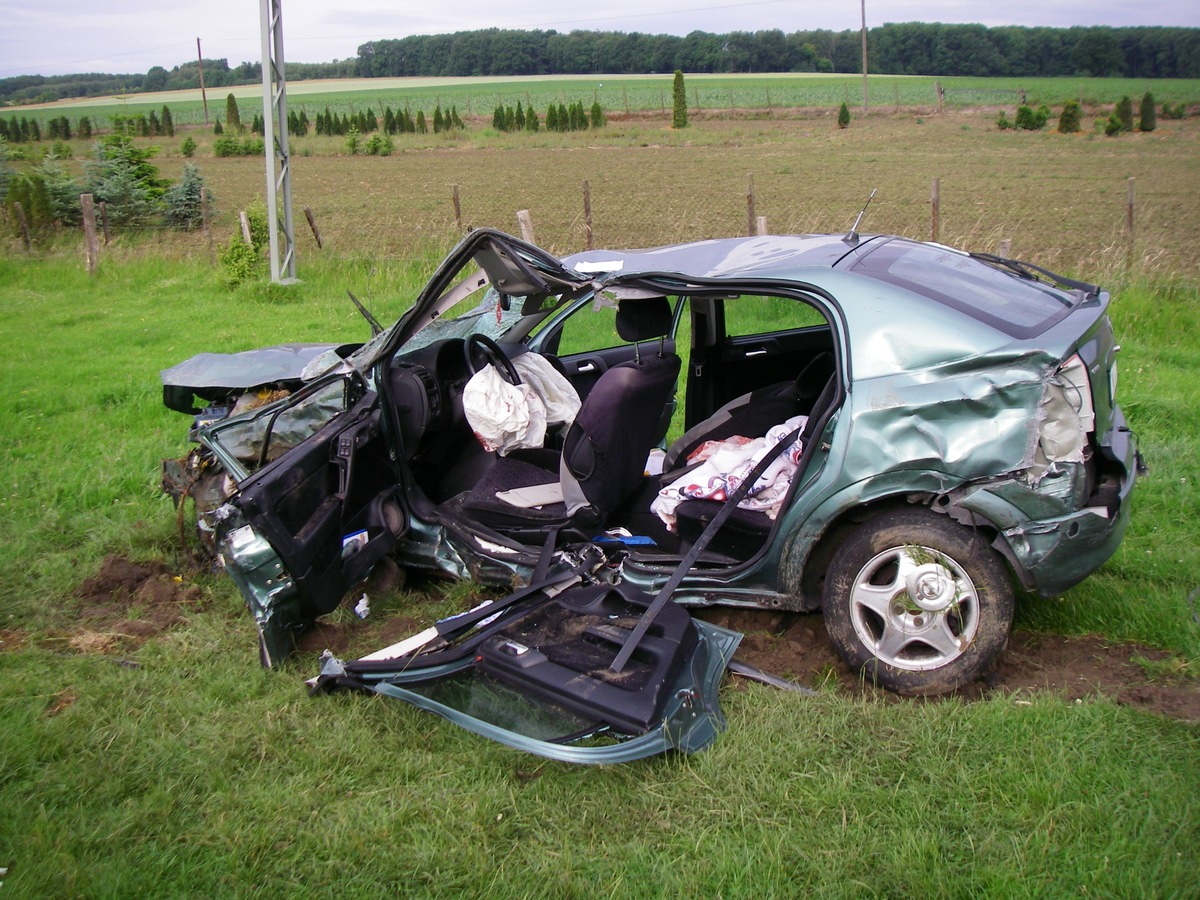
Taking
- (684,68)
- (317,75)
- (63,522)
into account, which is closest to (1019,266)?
(63,522)

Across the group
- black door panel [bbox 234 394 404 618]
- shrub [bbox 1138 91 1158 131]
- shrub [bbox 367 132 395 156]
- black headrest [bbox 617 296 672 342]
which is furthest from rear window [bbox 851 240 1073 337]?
shrub [bbox 367 132 395 156]

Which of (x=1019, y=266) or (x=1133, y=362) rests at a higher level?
(x=1019, y=266)

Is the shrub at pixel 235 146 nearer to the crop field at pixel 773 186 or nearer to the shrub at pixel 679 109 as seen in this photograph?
the crop field at pixel 773 186

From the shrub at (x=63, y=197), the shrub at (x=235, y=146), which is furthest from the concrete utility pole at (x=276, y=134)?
the shrub at (x=235, y=146)

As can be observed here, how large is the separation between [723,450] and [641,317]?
28.2 inches

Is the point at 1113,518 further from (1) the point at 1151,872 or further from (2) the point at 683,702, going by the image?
(2) the point at 683,702

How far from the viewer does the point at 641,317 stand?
163 inches

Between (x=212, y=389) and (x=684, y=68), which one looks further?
(x=684, y=68)

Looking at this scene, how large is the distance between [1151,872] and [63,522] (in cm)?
557

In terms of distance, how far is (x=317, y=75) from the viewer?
11056 centimetres

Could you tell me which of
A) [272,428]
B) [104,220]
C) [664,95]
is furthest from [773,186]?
[664,95]

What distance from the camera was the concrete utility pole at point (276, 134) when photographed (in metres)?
11.9

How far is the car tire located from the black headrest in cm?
129

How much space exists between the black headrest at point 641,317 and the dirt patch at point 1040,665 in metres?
1.34
